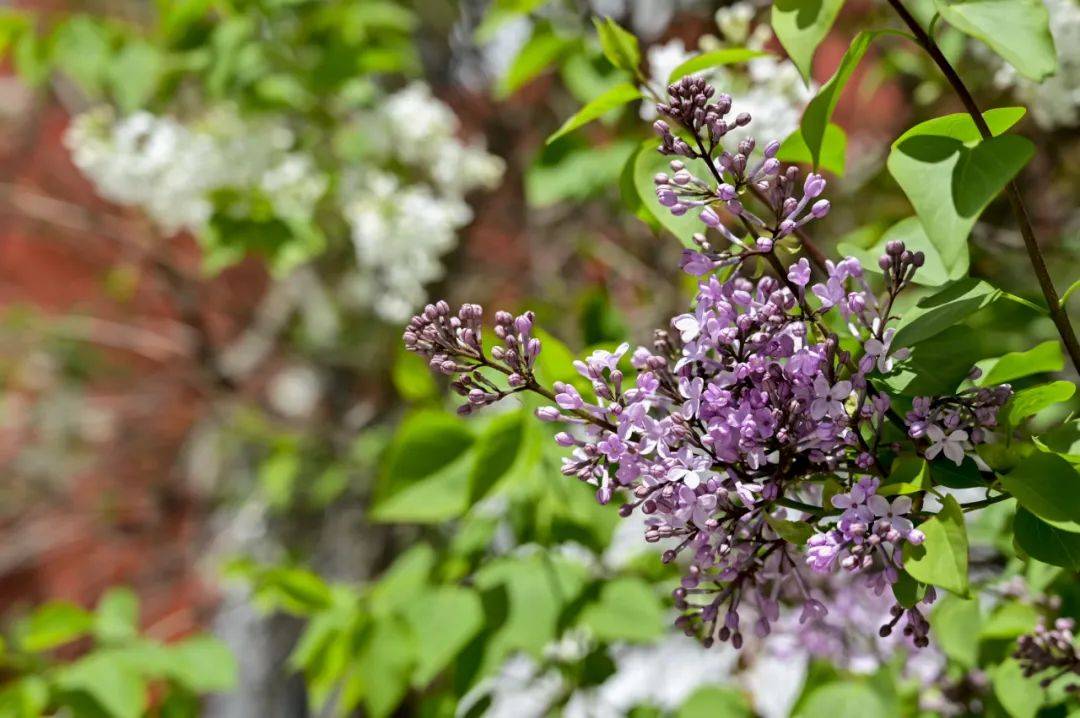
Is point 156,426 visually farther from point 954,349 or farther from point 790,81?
point 954,349

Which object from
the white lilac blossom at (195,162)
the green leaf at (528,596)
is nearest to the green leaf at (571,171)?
the white lilac blossom at (195,162)

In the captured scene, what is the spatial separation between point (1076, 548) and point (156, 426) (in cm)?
294

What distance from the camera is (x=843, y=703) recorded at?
0.70 meters

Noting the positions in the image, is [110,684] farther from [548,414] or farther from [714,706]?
[548,414]

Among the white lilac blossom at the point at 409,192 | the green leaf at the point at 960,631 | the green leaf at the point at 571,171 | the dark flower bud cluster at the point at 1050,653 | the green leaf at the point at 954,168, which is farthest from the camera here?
the white lilac blossom at the point at 409,192

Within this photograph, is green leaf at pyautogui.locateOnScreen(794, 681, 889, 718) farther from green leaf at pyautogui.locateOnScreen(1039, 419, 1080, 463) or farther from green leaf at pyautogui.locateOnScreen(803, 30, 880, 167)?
green leaf at pyautogui.locateOnScreen(803, 30, 880, 167)

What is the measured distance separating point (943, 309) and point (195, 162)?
1.07 metres

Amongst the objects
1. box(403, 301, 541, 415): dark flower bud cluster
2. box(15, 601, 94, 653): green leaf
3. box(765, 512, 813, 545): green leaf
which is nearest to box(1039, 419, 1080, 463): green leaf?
box(765, 512, 813, 545): green leaf

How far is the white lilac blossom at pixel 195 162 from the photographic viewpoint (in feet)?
4.15

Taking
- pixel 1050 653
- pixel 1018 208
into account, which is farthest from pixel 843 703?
pixel 1018 208

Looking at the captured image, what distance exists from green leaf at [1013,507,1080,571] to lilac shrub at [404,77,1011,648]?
40 millimetres

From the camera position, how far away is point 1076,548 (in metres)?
0.41

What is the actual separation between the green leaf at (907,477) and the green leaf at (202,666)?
30.4 inches

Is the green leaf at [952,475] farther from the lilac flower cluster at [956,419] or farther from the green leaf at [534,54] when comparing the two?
the green leaf at [534,54]
